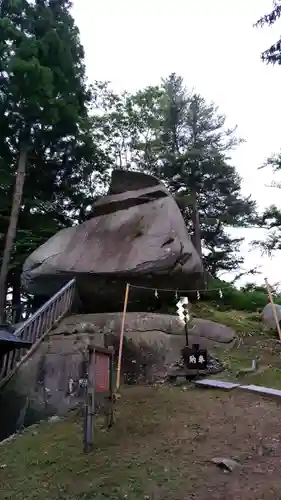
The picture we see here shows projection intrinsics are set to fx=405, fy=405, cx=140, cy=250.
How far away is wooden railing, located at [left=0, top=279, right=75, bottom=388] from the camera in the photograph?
8484 mm

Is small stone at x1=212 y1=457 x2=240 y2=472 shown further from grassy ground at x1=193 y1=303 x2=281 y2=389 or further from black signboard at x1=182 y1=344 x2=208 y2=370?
black signboard at x1=182 y1=344 x2=208 y2=370

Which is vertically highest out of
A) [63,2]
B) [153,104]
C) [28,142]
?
[63,2]

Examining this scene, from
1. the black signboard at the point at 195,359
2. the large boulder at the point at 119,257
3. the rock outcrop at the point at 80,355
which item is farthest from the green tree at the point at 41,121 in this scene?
the black signboard at the point at 195,359

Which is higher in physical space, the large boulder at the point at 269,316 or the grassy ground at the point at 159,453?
the large boulder at the point at 269,316

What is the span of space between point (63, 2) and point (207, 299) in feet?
42.8

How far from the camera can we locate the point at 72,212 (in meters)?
18.5

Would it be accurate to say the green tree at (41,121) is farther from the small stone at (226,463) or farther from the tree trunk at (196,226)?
Answer: the small stone at (226,463)

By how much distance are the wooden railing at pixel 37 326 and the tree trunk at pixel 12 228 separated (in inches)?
114

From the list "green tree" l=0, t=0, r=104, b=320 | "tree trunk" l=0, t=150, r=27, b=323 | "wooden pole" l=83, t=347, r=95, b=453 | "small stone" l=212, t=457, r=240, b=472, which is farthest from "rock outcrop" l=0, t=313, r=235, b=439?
"green tree" l=0, t=0, r=104, b=320

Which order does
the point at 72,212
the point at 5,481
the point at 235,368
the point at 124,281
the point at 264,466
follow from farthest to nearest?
the point at 72,212
the point at 124,281
the point at 235,368
the point at 5,481
the point at 264,466

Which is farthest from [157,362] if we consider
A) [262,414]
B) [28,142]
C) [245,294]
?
[28,142]

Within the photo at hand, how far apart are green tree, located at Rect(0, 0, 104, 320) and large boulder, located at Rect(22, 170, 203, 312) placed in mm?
1996

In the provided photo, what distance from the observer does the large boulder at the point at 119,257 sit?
38.1ft

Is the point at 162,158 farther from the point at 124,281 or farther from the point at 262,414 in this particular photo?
the point at 262,414
